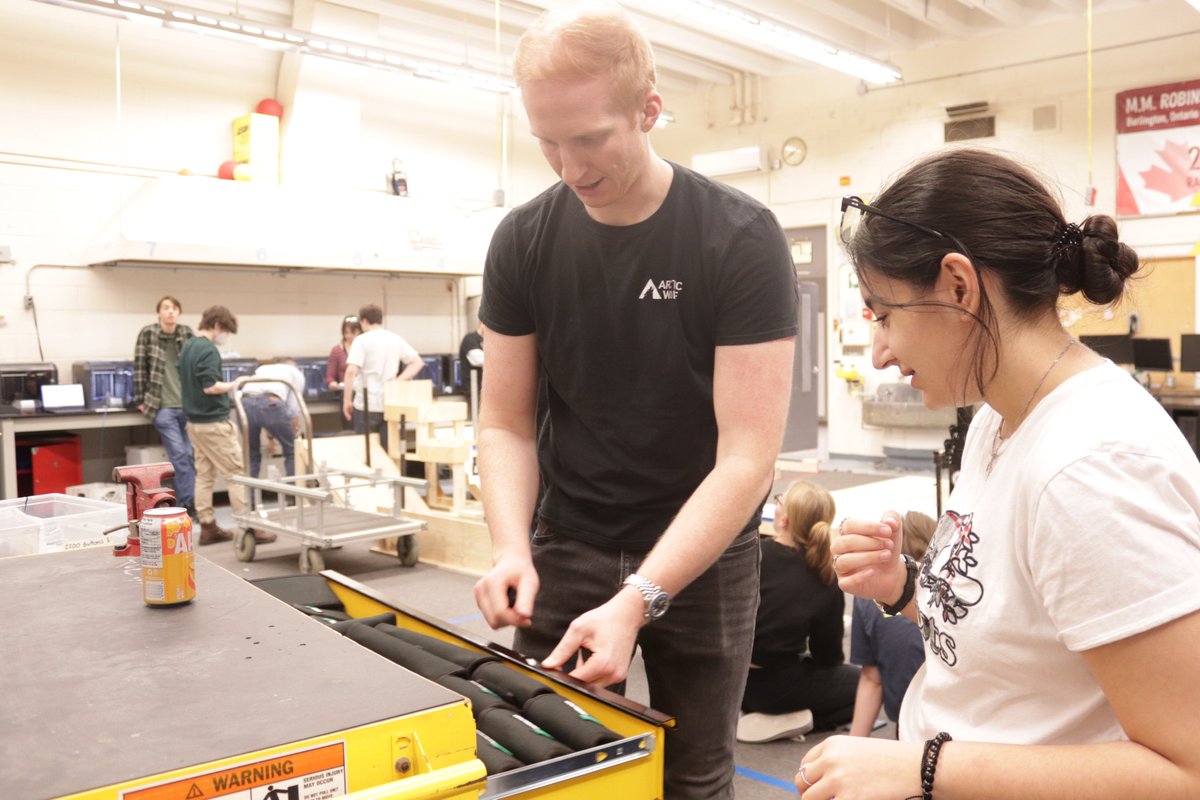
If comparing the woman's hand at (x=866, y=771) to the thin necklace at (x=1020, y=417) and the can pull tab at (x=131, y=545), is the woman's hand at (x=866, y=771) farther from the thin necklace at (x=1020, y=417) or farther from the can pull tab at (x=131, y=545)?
the can pull tab at (x=131, y=545)

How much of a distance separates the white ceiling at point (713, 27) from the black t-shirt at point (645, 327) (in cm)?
673

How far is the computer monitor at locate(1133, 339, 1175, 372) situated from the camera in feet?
23.7

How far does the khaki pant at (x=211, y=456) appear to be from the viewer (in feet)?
20.2

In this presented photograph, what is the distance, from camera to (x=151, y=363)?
6.57 meters

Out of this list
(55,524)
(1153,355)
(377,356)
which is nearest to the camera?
(55,524)

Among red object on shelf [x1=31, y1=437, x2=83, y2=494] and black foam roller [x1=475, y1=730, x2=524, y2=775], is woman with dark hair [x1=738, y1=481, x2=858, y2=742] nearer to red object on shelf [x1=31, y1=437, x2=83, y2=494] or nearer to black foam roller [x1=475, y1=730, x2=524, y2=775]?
black foam roller [x1=475, y1=730, x2=524, y2=775]

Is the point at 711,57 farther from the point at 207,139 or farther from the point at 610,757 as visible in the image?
the point at 610,757

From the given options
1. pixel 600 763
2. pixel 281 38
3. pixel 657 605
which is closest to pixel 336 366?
pixel 281 38

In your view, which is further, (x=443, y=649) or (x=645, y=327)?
(x=645, y=327)

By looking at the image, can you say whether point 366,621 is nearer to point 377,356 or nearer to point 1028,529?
point 1028,529

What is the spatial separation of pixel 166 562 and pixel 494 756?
544mm

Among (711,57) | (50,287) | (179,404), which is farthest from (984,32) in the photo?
(50,287)

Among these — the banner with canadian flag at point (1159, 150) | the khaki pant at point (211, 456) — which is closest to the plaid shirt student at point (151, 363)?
the khaki pant at point (211, 456)

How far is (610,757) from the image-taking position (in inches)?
40.4
